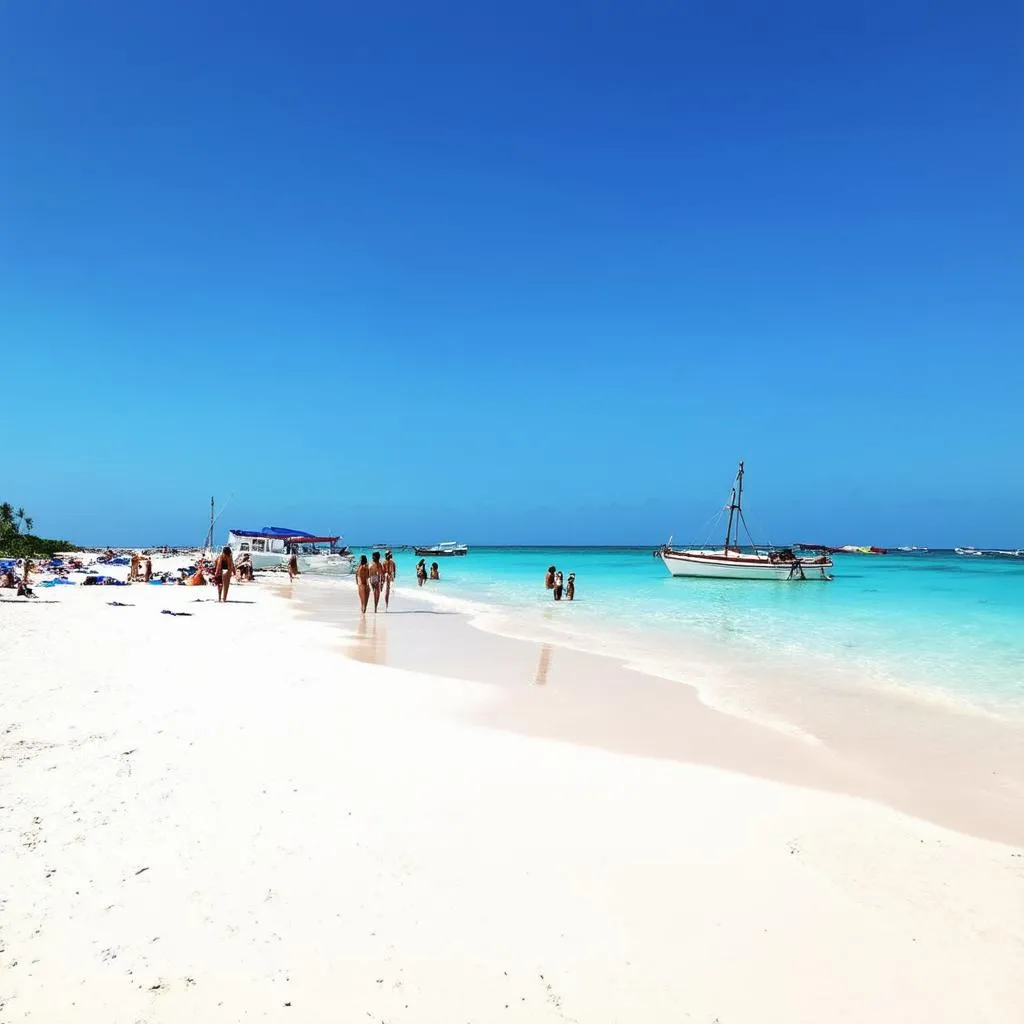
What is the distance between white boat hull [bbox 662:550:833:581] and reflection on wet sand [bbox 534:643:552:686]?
38.8m

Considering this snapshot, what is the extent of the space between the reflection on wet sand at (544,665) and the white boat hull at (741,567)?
3881 centimetres

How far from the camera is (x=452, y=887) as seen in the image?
13.0 ft

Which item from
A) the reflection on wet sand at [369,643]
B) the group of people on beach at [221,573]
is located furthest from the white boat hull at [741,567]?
the reflection on wet sand at [369,643]

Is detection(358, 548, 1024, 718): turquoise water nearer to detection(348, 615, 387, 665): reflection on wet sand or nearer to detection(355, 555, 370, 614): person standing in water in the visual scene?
detection(348, 615, 387, 665): reflection on wet sand

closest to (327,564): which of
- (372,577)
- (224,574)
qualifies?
(224,574)

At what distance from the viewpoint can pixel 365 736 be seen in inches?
274

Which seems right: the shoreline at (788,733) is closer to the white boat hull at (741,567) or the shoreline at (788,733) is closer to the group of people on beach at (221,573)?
the group of people on beach at (221,573)

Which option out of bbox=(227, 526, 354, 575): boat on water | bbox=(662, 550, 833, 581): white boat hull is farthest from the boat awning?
bbox=(662, 550, 833, 581): white boat hull

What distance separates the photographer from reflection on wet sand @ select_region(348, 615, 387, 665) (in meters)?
12.6

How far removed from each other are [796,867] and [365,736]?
13.9 ft

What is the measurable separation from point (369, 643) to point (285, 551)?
39.3m

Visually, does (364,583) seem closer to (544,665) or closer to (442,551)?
(544,665)

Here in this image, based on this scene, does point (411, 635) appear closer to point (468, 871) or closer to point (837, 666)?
point (837, 666)

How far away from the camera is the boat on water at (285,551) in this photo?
50.4 meters
